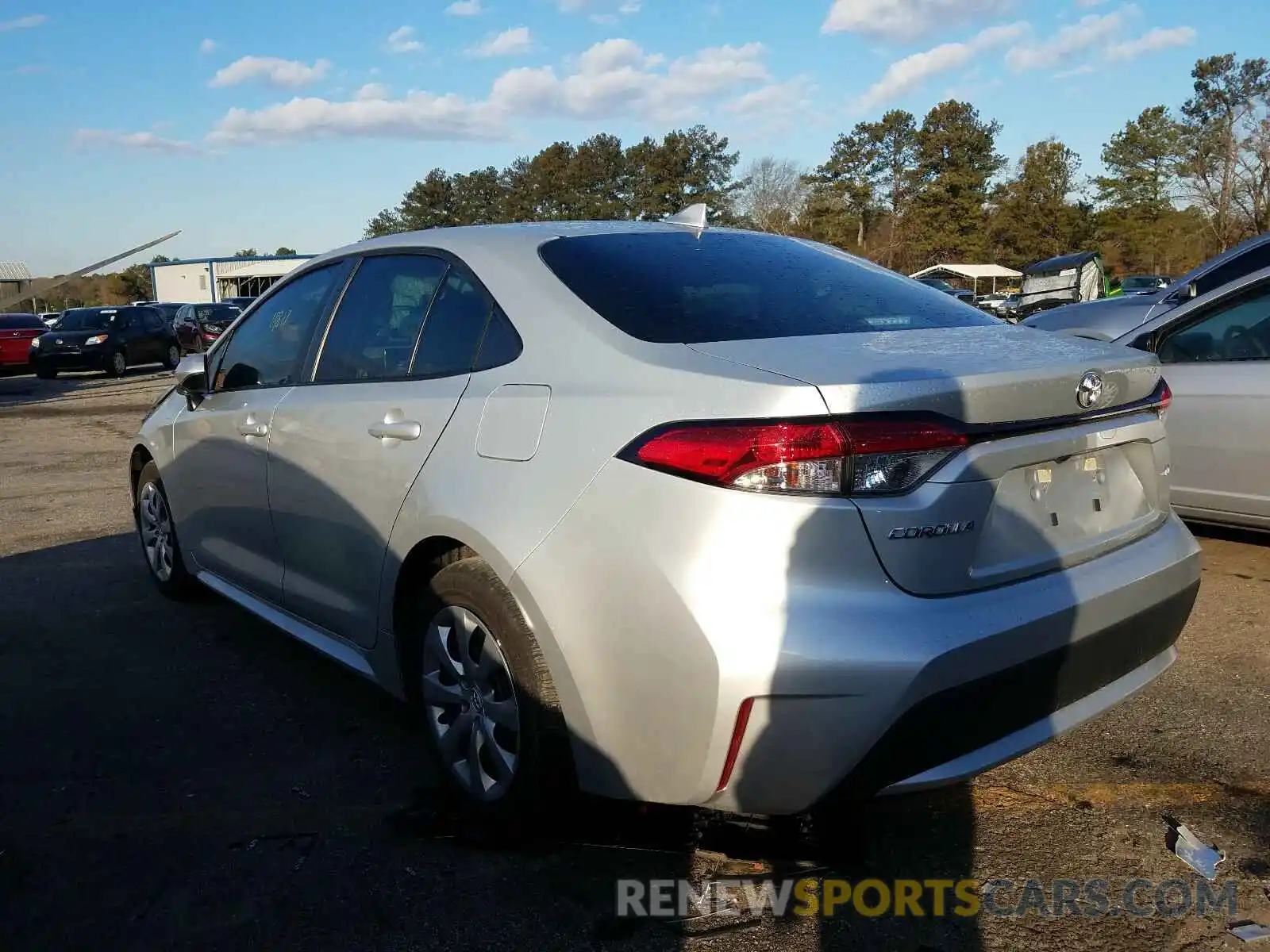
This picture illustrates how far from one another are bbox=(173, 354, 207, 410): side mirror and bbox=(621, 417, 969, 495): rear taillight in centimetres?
301

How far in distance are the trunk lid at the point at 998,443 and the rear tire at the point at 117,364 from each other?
2465cm

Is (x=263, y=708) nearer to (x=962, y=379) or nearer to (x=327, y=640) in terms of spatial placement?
(x=327, y=640)

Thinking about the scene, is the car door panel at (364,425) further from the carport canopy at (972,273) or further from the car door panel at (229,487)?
the carport canopy at (972,273)

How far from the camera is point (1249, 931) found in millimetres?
2354

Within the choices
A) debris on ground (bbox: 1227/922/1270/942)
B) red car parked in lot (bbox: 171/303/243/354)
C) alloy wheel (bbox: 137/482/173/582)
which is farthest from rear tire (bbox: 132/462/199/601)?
red car parked in lot (bbox: 171/303/243/354)

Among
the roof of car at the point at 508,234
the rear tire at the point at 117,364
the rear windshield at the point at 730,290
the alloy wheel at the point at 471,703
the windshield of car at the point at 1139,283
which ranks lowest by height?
the alloy wheel at the point at 471,703

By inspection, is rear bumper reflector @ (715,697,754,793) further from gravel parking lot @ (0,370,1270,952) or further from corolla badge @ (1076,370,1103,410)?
corolla badge @ (1076,370,1103,410)

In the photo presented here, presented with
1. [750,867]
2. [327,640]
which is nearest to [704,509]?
[750,867]

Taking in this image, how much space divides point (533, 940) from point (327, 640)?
1.50 metres

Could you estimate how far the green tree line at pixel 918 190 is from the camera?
6066 cm

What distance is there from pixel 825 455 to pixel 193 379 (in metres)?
3.27

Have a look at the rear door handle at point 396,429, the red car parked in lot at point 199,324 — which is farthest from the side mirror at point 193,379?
the red car parked in lot at point 199,324

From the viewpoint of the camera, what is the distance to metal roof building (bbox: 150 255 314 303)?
2699 inches

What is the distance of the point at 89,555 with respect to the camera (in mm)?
6215
